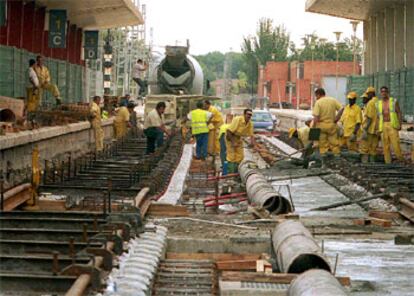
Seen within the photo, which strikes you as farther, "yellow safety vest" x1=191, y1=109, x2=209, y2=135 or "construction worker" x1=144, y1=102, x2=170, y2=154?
"yellow safety vest" x1=191, y1=109, x2=209, y2=135

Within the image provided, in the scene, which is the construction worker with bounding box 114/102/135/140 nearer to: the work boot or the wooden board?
the work boot

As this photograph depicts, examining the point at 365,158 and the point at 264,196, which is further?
the point at 365,158

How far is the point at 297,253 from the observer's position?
10.4 metres

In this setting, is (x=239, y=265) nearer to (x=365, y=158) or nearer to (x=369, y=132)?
(x=369, y=132)

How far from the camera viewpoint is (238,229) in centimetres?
1355

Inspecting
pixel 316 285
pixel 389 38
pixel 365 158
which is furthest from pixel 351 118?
pixel 389 38

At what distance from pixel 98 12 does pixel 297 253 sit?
36917mm

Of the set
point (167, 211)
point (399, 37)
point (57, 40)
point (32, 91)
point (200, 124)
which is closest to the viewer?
point (167, 211)

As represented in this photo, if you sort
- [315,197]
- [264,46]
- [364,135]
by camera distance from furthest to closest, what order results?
[264,46]
[364,135]
[315,197]

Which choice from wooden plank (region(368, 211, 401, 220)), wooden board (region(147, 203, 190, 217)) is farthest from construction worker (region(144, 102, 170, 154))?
wooden plank (region(368, 211, 401, 220))

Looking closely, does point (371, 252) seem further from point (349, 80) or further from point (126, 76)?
point (126, 76)

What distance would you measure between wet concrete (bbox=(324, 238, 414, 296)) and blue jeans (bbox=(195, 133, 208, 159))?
1455cm

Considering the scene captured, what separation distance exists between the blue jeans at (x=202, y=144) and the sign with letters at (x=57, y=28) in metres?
11.9

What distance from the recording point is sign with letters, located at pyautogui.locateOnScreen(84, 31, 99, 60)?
51.1 metres
